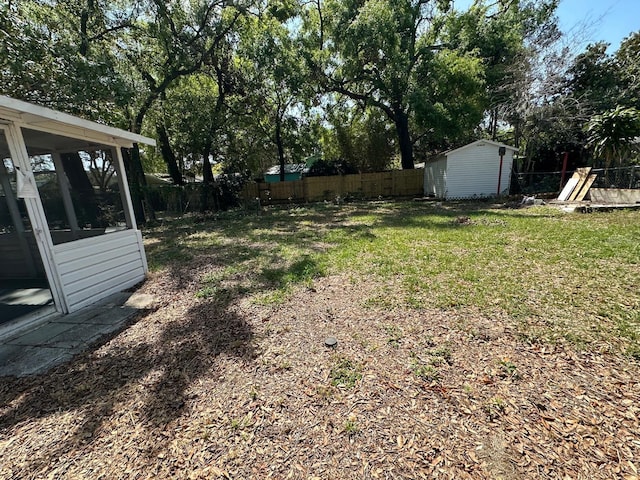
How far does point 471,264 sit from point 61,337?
17.4ft

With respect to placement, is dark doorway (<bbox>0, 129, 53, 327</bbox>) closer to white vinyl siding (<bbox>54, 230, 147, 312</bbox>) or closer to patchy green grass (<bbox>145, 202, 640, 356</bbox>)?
white vinyl siding (<bbox>54, 230, 147, 312</bbox>)

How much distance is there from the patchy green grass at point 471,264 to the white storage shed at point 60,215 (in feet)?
4.27

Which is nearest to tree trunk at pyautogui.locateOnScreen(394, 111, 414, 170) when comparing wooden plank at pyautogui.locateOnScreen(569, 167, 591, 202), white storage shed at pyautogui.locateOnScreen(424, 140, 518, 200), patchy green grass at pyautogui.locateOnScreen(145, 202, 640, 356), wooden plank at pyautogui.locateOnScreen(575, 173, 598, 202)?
white storage shed at pyautogui.locateOnScreen(424, 140, 518, 200)

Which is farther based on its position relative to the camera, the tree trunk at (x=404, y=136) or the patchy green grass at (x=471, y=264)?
the tree trunk at (x=404, y=136)

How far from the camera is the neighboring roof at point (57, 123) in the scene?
2760 millimetres

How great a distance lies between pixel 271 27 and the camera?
12727 mm

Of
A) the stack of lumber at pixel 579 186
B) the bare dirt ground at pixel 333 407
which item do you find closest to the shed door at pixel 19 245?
the bare dirt ground at pixel 333 407

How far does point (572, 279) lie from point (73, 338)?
5857 mm

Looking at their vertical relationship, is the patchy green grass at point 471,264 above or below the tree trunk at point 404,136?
below

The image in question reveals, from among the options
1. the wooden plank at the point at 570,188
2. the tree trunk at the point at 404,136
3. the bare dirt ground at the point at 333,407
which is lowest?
the bare dirt ground at the point at 333,407

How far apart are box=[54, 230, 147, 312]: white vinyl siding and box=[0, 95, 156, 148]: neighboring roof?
1349 mm

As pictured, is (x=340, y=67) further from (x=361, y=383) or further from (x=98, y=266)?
(x=361, y=383)

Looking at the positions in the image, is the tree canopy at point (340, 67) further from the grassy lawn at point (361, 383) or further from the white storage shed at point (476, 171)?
the grassy lawn at point (361, 383)

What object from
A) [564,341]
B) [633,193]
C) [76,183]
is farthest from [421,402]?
[633,193]
